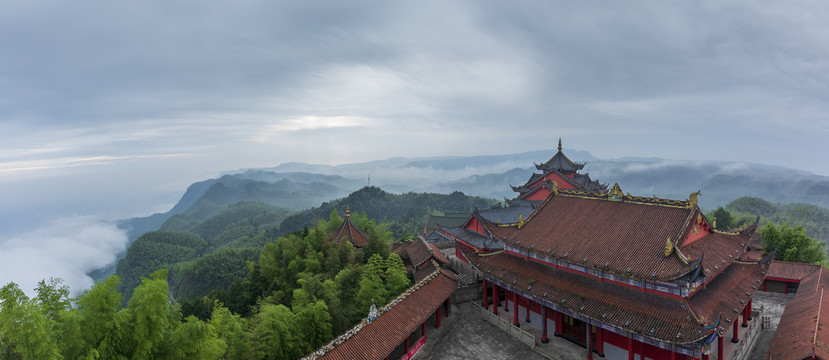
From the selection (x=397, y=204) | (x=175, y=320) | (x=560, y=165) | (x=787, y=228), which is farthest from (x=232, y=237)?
(x=787, y=228)

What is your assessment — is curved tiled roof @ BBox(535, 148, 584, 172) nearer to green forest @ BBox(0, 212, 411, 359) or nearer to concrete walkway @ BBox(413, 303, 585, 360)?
green forest @ BBox(0, 212, 411, 359)

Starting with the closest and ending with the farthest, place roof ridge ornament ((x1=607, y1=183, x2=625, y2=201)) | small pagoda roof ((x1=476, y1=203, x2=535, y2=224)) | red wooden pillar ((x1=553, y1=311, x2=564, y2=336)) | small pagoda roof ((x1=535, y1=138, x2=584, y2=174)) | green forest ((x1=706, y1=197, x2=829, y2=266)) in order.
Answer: red wooden pillar ((x1=553, y1=311, x2=564, y2=336)) < roof ridge ornament ((x1=607, y1=183, x2=625, y2=201)) < small pagoda roof ((x1=476, y1=203, x2=535, y2=224)) < green forest ((x1=706, y1=197, x2=829, y2=266)) < small pagoda roof ((x1=535, y1=138, x2=584, y2=174))

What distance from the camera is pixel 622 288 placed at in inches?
656

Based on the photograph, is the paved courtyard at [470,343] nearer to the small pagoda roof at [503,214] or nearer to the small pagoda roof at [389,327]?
the small pagoda roof at [389,327]

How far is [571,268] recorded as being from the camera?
1884 cm

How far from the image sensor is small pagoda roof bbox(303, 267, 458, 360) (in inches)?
567

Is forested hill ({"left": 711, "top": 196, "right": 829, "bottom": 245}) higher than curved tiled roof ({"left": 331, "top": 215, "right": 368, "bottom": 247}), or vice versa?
curved tiled roof ({"left": 331, "top": 215, "right": 368, "bottom": 247})

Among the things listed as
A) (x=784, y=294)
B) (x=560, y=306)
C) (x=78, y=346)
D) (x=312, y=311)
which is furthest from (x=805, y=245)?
(x=78, y=346)

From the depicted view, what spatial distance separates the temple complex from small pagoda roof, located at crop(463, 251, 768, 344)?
4cm

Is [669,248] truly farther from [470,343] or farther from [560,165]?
[560,165]

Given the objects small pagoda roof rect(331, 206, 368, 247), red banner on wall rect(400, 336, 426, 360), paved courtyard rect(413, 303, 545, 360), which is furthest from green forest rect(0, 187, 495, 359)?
paved courtyard rect(413, 303, 545, 360)

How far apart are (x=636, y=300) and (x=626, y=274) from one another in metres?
1.11

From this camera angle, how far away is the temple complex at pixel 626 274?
14.8m

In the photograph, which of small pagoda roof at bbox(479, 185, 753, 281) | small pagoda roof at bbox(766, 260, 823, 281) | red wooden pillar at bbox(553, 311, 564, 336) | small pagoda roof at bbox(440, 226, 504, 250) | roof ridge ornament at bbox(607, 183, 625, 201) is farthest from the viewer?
small pagoda roof at bbox(766, 260, 823, 281)
